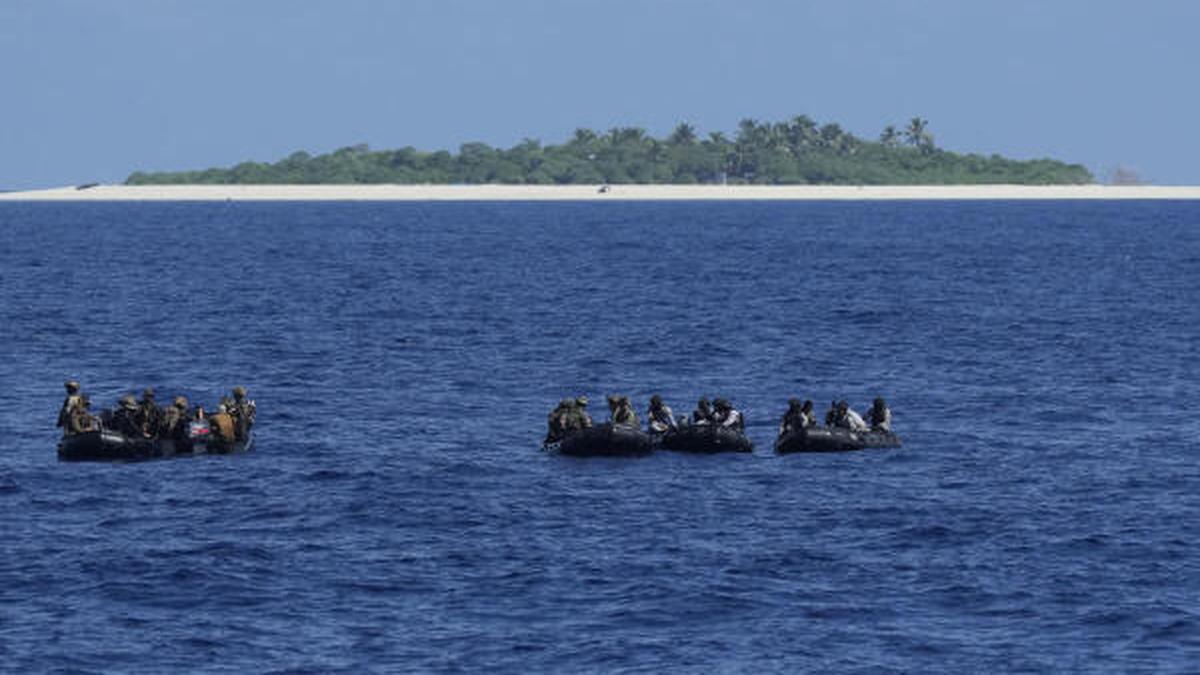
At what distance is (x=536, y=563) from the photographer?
40062 mm

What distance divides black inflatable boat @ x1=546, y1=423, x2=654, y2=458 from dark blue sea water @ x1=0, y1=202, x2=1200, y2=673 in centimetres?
72

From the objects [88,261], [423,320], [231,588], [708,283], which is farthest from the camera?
[88,261]

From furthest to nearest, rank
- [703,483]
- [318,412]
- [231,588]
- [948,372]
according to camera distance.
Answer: [948,372] → [318,412] → [703,483] → [231,588]

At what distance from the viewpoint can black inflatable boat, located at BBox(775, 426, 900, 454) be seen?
53.3 meters

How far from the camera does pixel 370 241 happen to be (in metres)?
188

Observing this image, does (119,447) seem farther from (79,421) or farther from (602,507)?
(602,507)

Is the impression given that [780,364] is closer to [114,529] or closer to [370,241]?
[114,529]

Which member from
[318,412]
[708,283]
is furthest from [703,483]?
[708,283]

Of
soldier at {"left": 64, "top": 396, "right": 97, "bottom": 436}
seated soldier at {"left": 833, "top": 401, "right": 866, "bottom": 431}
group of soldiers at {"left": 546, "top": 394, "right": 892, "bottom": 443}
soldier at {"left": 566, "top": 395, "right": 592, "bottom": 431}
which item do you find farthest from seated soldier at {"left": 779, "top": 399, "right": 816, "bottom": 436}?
soldier at {"left": 64, "top": 396, "right": 97, "bottom": 436}

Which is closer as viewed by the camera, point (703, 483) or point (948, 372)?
point (703, 483)

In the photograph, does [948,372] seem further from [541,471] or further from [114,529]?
[114,529]

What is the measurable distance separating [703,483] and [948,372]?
88.8 ft

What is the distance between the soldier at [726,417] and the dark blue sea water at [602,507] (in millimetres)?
1316

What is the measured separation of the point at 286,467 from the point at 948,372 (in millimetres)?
30363
